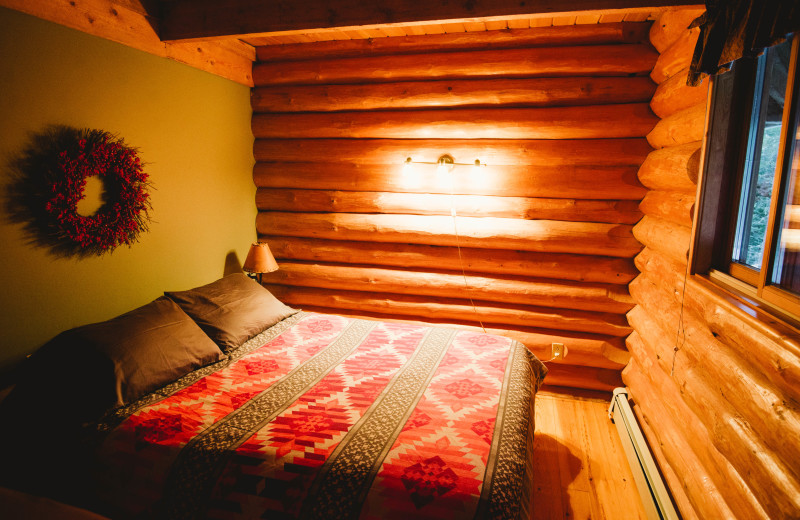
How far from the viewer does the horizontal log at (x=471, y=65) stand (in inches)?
146

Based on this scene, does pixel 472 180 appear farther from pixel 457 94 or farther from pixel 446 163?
pixel 457 94

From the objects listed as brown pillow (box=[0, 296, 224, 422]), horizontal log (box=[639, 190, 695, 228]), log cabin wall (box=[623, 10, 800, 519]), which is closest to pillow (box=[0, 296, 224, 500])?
brown pillow (box=[0, 296, 224, 422])

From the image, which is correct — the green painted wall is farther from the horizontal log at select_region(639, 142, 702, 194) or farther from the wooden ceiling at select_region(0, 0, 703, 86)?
the horizontal log at select_region(639, 142, 702, 194)

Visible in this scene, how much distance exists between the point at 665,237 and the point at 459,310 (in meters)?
2.00

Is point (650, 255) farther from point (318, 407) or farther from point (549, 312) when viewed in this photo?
point (318, 407)

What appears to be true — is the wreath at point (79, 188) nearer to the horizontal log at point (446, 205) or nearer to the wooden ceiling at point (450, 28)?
the wooden ceiling at point (450, 28)

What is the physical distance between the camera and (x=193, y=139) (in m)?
3.87

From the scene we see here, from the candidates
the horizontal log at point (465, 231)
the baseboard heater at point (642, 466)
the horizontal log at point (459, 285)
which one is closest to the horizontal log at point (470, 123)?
the horizontal log at point (465, 231)

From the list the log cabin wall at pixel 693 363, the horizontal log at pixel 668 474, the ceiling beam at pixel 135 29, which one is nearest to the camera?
the log cabin wall at pixel 693 363

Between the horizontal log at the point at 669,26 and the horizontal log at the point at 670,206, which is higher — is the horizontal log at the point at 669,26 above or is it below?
above

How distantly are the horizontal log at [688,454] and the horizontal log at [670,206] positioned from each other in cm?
113

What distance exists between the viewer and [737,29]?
2004mm

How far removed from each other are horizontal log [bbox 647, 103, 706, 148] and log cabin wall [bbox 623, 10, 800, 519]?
0.04ft

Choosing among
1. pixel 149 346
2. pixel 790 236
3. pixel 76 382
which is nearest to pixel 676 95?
pixel 790 236
